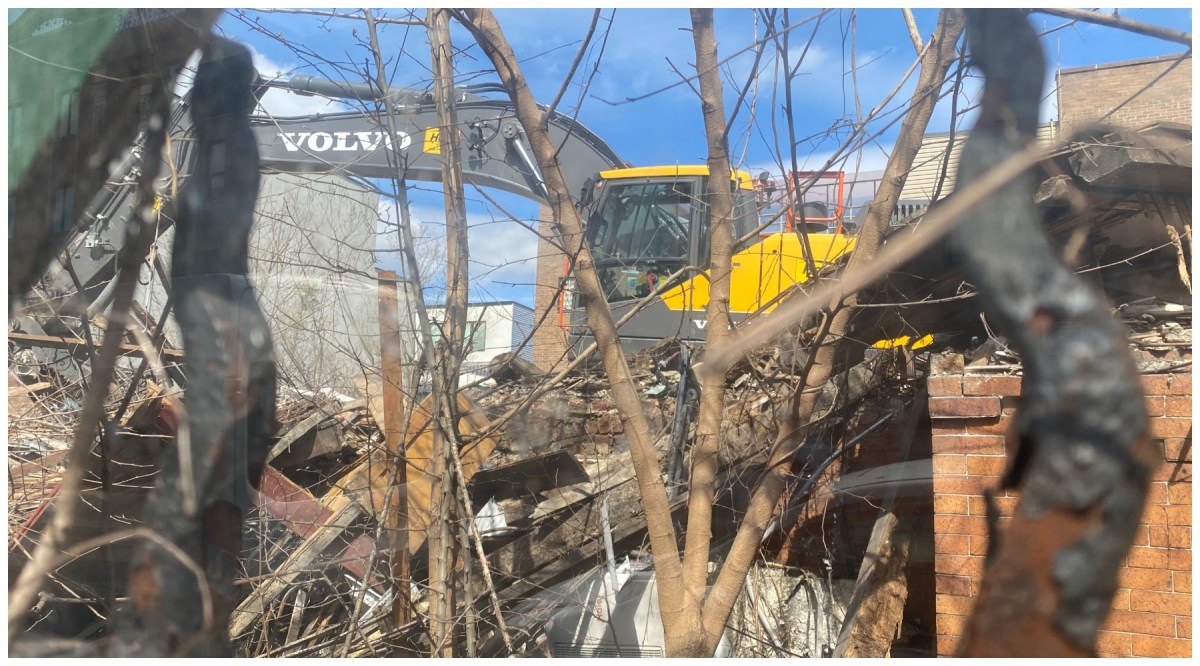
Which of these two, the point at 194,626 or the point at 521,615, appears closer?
the point at 194,626

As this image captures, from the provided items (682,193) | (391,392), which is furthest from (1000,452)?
(391,392)

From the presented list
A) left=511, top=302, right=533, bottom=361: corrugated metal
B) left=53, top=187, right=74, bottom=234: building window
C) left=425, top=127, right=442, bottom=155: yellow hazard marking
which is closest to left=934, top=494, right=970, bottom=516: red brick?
left=511, top=302, right=533, bottom=361: corrugated metal

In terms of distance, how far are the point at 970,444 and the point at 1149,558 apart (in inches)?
26.3

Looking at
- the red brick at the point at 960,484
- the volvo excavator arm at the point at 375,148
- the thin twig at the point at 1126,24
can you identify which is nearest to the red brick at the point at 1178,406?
the red brick at the point at 960,484

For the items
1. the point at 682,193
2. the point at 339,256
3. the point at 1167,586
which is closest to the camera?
the point at 1167,586

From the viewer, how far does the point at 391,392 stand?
3.47m

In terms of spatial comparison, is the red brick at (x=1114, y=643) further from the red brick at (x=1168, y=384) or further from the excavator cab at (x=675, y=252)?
the excavator cab at (x=675, y=252)

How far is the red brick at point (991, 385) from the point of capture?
9.75 feet

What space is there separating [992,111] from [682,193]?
152cm

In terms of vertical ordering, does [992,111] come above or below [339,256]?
above

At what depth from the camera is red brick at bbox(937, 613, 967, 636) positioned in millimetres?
2862

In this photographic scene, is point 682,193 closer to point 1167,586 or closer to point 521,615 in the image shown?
point 521,615

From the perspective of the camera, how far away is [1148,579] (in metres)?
2.57

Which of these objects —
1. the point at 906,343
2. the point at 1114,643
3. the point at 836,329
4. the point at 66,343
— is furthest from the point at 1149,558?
the point at 66,343
